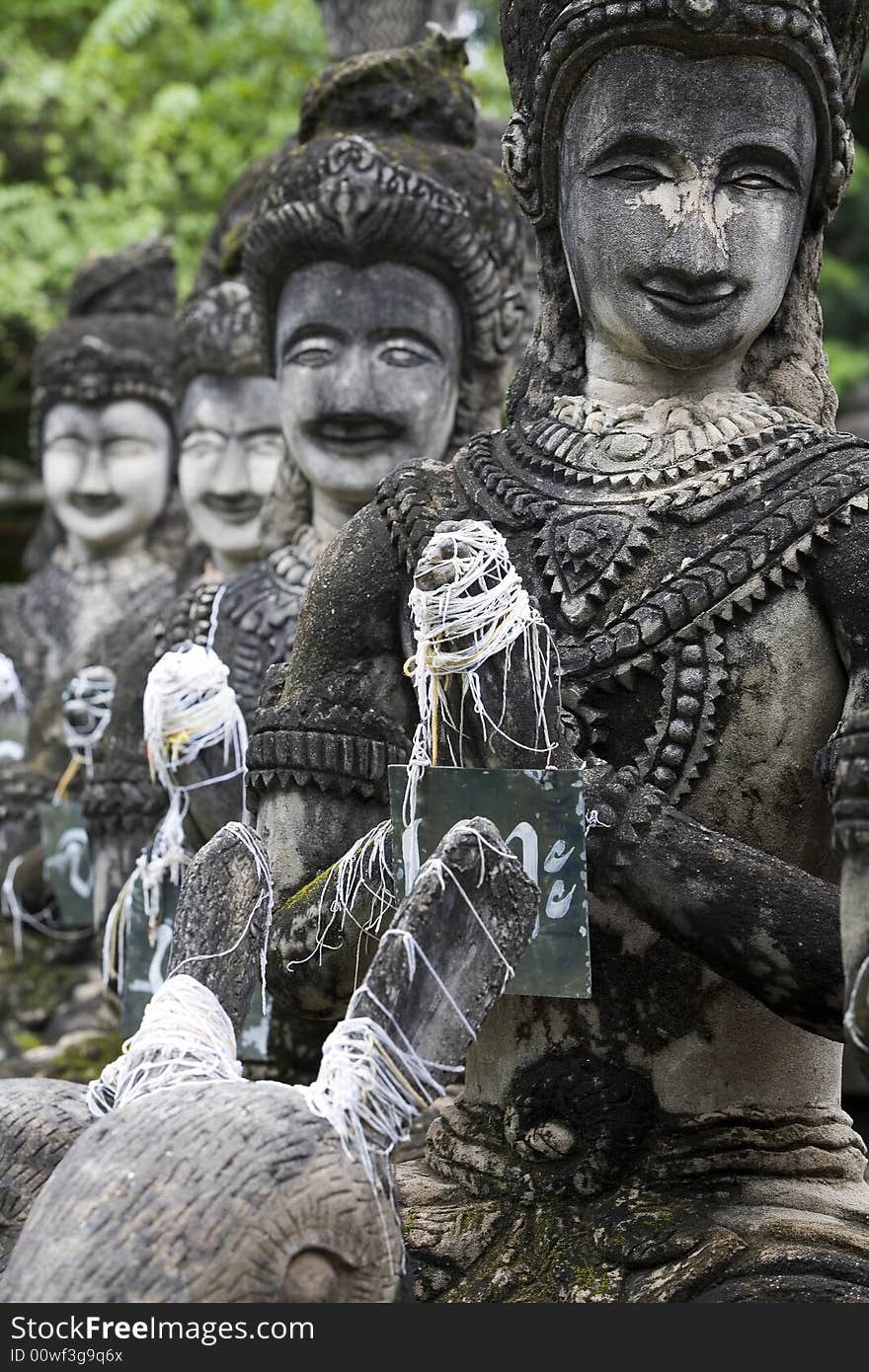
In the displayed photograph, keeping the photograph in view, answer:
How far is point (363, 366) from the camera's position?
6.63m

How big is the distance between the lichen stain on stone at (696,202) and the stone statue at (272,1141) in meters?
1.29

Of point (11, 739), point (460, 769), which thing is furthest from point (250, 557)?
point (460, 769)

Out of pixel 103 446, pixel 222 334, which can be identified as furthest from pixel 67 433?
pixel 222 334

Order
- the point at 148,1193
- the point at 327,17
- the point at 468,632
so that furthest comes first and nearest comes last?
the point at 327,17 < the point at 468,632 < the point at 148,1193

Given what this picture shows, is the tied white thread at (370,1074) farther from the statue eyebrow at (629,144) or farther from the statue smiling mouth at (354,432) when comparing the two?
the statue smiling mouth at (354,432)

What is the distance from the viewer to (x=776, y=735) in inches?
157

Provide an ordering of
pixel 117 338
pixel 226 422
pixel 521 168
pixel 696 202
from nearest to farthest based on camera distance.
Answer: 1. pixel 696 202
2. pixel 521 168
3. pixel 226 422
4. pixel 117 338

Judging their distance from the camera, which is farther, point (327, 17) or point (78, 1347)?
point (327, 17)

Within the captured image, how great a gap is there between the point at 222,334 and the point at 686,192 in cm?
429

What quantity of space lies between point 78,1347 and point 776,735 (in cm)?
158

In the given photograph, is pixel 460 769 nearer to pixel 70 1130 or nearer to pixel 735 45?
pixel 70 1130

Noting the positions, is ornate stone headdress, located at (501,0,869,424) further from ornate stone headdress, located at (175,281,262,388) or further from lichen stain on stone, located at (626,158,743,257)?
ornate stone headdress, located at (175,281,262,388)

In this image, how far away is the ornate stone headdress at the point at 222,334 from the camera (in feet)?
26.9

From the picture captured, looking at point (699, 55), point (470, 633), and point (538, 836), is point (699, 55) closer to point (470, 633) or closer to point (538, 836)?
point (470, 633)
